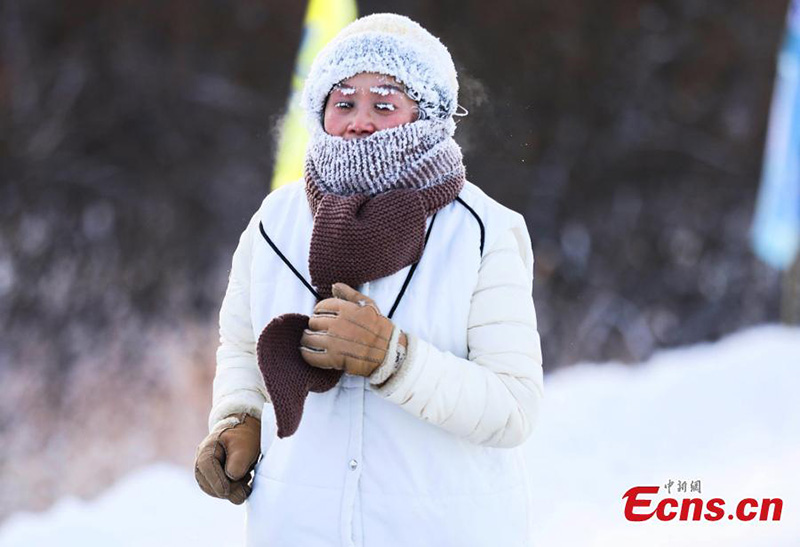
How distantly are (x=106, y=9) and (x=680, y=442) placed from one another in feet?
7.66

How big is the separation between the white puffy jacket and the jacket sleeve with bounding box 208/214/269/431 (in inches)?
2.9

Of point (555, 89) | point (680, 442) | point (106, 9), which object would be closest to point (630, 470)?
point (680, 442)

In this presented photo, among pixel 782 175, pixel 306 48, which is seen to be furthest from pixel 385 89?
pixel 782 175

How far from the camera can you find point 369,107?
1110 millimetres

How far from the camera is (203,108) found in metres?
2.78

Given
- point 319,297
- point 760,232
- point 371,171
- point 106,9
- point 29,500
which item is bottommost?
point 319,297

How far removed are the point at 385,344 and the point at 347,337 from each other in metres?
0.04

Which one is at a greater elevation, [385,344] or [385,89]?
[385,89]

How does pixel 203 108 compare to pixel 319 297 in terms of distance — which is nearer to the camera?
pixel 319 297

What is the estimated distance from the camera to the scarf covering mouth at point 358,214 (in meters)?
0.95

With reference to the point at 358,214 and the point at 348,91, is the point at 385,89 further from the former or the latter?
the point at 358,214

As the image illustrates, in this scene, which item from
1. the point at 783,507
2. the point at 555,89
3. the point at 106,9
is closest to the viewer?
the point at 783,507

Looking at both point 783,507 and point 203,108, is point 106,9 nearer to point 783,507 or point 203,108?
point 203,108

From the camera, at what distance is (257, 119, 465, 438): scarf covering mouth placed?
955 millimetres
